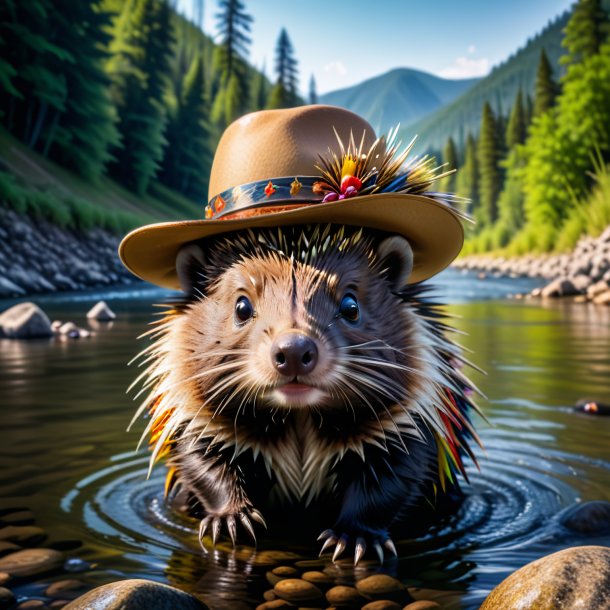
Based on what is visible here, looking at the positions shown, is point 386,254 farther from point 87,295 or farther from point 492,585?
point 87,295

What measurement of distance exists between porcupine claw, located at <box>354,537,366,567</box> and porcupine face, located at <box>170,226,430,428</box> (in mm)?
528

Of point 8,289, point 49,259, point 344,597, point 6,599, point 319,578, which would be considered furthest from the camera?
point 49,259

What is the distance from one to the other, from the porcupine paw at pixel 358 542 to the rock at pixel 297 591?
11.9 inches

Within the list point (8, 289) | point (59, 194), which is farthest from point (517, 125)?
point (8, 289)

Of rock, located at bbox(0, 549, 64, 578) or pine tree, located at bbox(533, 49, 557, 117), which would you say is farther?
pine tree, located at bbox(533, 49, 557, 117)

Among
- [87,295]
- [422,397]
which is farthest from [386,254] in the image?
[87,295]

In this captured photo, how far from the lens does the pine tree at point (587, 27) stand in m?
43.1

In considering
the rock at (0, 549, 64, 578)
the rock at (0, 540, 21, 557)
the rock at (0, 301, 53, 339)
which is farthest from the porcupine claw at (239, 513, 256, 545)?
the rock at (0, 301, 53, 339)

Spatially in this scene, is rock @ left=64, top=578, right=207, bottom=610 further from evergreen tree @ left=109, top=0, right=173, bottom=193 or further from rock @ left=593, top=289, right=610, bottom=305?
evergreen tree @ left=109, top=0, right=173, bottom=193

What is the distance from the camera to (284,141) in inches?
143

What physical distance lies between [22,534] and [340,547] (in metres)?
1.37

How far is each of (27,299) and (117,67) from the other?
35378 mm

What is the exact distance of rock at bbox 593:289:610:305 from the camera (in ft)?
56.3

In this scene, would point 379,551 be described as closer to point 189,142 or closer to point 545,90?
point 189,142
